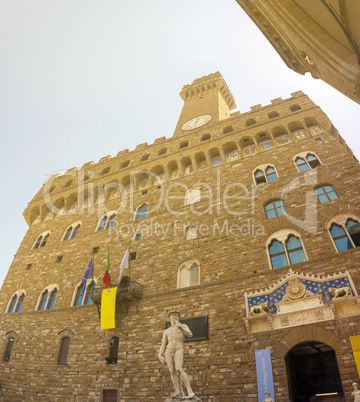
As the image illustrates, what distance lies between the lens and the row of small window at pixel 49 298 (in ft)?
44.0

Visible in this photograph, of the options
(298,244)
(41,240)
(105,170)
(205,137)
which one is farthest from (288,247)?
(41,240)

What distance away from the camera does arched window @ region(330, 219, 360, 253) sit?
9.48 m

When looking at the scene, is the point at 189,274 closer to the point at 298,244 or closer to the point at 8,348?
the point at 298,244

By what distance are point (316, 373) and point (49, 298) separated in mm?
11903

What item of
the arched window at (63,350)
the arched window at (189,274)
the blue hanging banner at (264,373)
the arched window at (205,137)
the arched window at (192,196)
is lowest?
the blue hanging banner at (264,373)

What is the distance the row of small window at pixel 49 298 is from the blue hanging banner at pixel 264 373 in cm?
725

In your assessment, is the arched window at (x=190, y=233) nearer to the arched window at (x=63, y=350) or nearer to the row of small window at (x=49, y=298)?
the row of small window at (x=49, y=298)

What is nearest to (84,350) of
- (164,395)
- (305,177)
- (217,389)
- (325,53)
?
(164,395)

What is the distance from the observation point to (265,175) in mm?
13539

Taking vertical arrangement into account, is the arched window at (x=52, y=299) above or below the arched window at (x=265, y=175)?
below

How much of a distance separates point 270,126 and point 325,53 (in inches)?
330

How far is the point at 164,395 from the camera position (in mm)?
9117

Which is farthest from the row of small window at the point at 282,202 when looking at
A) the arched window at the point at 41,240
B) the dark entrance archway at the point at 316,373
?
the arched window at the point at 41,240

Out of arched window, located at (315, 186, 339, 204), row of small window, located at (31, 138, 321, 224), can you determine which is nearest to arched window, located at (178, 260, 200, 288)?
row of small window, located at (31, 138, 321, 224)
